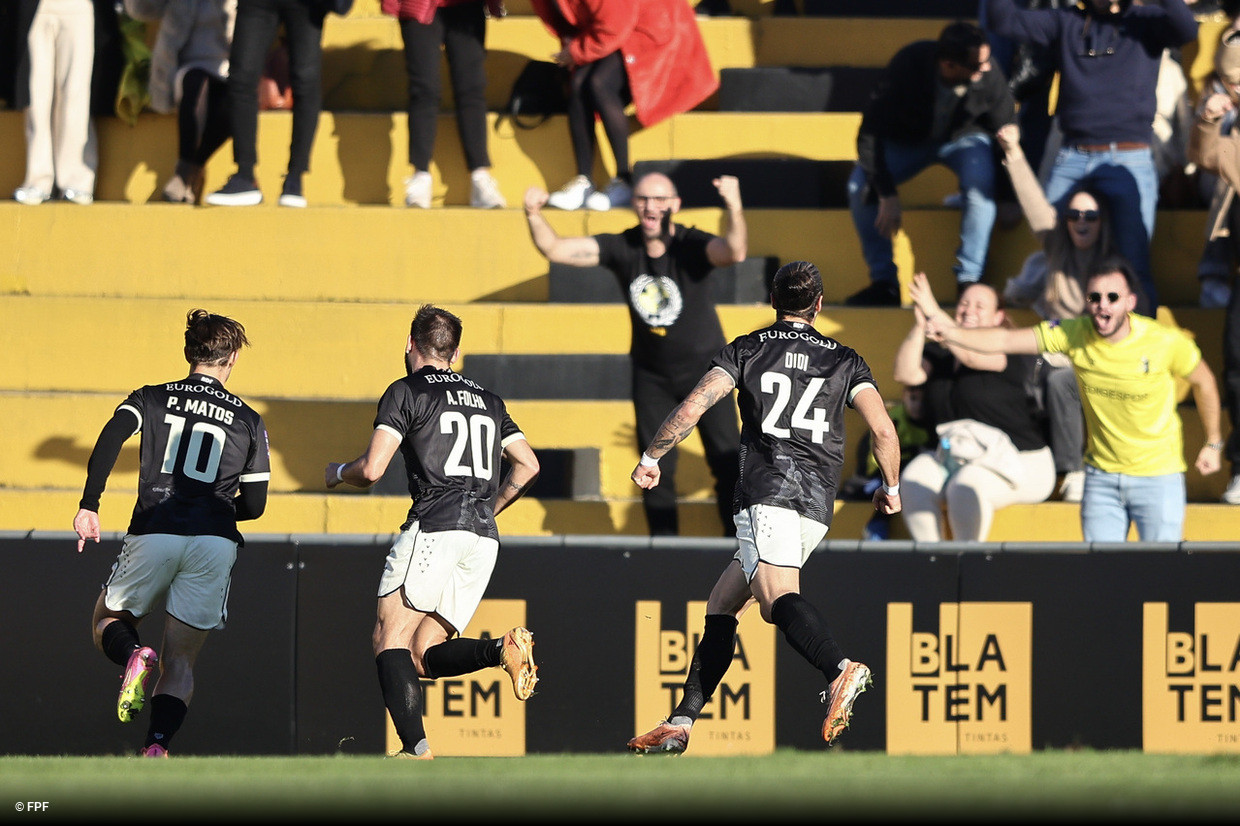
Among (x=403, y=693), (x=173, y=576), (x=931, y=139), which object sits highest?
(x=931, y=139)

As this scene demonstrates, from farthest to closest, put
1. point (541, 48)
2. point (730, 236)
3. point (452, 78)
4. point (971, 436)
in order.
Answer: point (541, 48) → point (452, 78) → point (730, 236) → point (971, 436)

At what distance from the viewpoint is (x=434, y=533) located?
7215 millimetres

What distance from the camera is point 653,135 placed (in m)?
12.5

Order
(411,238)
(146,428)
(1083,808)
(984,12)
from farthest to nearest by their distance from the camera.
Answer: (411,238), (984,12), (146,428), (1083,808)

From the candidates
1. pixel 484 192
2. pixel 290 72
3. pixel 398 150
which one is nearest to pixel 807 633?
pixel 484 192

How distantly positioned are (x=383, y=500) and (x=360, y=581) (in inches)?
71.0

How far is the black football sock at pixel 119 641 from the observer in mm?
7180

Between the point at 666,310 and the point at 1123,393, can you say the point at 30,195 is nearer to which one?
the point at 666,310

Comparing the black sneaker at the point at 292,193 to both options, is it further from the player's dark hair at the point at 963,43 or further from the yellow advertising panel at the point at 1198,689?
the yellow advertising panel at the point at 1198,689

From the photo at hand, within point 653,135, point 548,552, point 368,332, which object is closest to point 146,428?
point 548,552

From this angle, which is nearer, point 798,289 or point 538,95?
point 798,289

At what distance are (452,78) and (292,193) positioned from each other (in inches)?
53.1

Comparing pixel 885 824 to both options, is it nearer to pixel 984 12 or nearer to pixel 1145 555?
pixel 1145 555

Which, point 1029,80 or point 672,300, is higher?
point 1029,80
